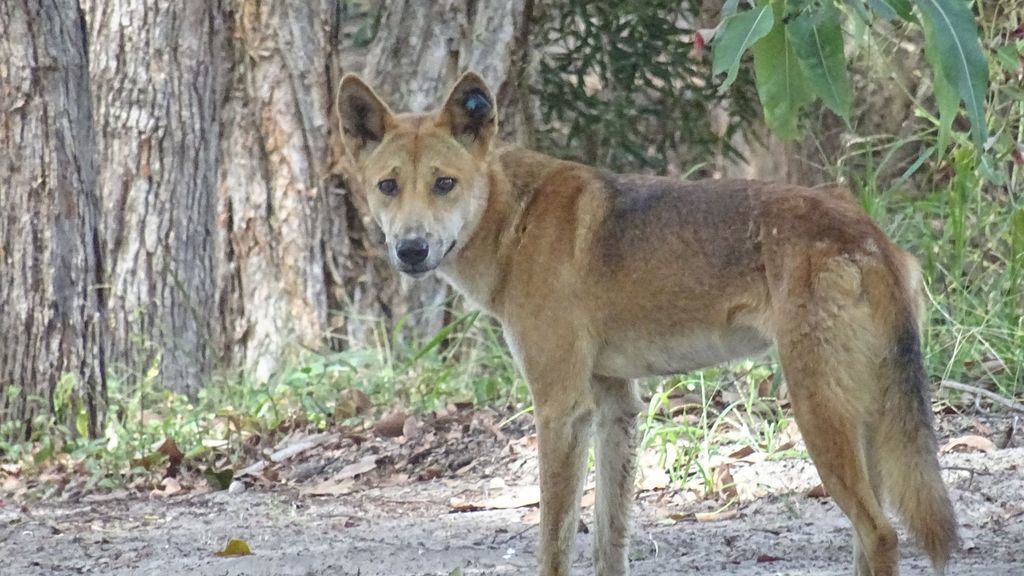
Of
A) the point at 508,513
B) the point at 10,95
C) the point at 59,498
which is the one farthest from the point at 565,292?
the point at 10,95

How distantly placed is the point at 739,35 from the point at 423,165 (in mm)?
1994

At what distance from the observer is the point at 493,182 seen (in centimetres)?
533

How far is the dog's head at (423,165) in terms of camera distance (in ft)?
16.8

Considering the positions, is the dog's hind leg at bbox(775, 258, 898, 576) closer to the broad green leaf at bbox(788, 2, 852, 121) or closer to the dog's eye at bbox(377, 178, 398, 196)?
the broad green leaf at bbox(788, 2, 852, 121)

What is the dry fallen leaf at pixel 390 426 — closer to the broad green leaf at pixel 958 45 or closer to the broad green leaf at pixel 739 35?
the broad green leaf at pixel 739 35

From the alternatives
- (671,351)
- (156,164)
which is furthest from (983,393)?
(156,164)

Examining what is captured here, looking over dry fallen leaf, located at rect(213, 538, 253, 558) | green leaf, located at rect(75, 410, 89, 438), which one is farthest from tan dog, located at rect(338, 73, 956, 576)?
green leaf, located at rect(75, 410, 89, 438)

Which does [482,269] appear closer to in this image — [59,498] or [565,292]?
[565,292]

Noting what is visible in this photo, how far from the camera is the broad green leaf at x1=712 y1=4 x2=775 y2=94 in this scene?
3383mm

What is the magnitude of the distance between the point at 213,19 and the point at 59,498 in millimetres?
3545

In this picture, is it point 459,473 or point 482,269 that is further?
point 459,473

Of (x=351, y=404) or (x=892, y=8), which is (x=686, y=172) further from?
(x=892, y=8)

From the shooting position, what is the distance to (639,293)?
4.94m

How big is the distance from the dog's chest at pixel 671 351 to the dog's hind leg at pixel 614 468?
21 cm
